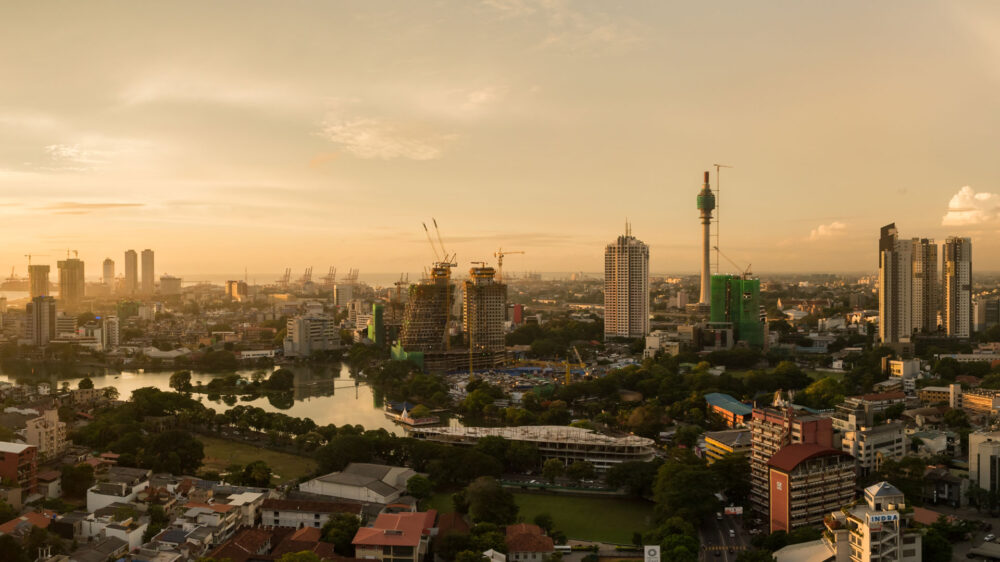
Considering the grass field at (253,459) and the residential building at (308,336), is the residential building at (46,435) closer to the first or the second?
the grass field at (253,459)

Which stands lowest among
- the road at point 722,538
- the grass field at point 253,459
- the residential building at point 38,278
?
the road at point 722,538

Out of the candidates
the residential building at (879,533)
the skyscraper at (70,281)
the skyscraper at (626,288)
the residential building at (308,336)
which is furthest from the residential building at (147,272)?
the residential building at (879,533)

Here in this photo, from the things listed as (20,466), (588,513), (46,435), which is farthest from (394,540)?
(46,435)

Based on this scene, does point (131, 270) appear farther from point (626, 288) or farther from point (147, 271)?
point (626, 288)

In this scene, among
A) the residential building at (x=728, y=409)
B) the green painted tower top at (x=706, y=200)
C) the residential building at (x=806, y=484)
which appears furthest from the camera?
the green painted tower top at (x=706, y=200)

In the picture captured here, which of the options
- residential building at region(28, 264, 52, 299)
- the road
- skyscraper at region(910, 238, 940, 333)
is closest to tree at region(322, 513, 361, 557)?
the road

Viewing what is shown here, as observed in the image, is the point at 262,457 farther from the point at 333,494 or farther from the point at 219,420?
the point at 333,494

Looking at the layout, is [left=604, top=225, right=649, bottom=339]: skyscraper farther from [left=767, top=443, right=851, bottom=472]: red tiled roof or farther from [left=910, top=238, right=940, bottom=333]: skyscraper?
[left=767, top=443, right=851, bottom=472]: red tiled roof
